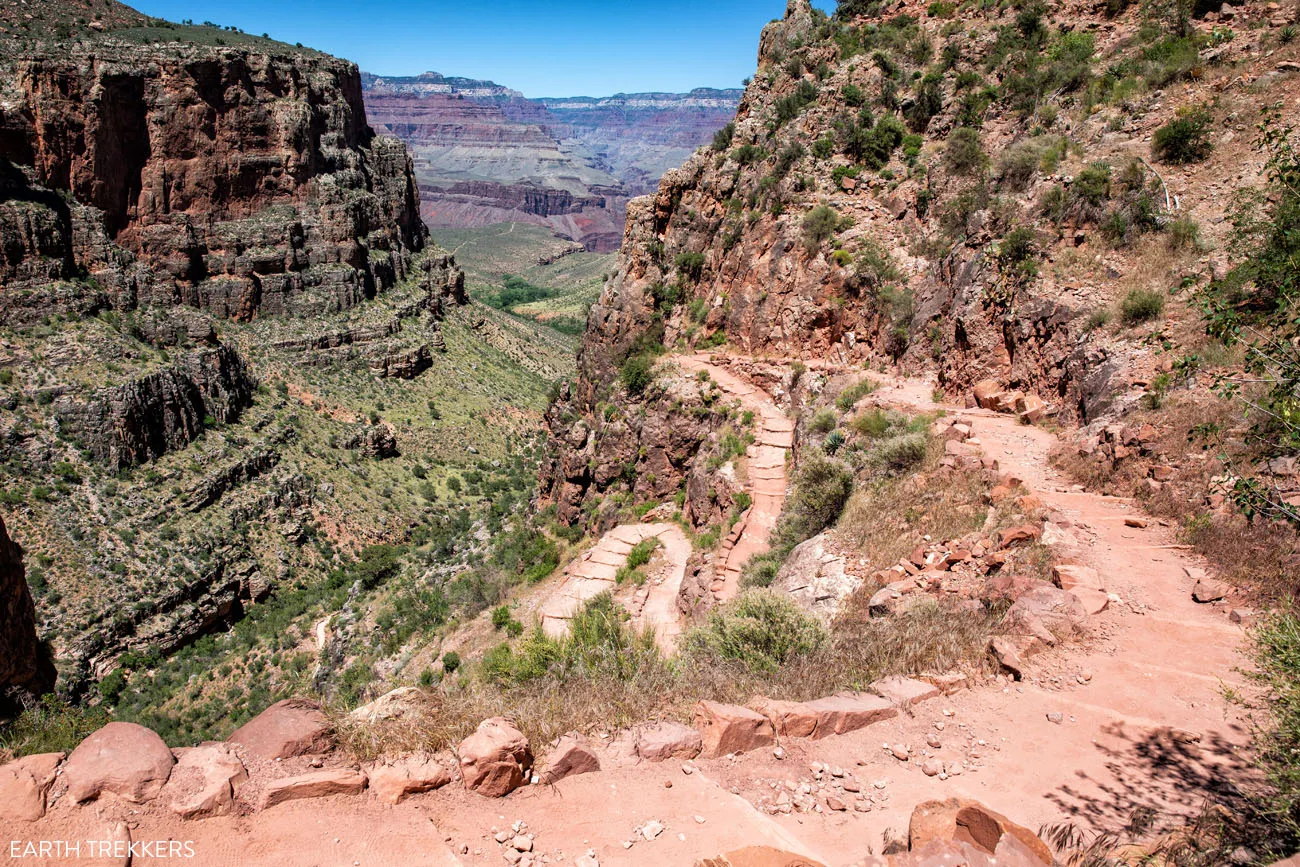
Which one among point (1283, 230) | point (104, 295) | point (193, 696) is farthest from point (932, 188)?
point (104, 295)

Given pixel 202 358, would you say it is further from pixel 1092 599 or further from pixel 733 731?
pixel 1092 599

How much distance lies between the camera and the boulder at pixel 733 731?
6254 mm

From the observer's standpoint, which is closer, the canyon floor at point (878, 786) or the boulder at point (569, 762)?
the canyon floor at point (878, 786)

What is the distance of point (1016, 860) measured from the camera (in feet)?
14.4

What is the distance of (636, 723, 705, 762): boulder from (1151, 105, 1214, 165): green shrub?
65.1 feet

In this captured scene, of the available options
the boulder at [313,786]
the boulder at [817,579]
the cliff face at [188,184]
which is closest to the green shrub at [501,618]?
the boulder at [817,579]

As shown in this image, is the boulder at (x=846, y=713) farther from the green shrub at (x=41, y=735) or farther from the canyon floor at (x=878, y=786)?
the green shrub at (x=41, y=735)

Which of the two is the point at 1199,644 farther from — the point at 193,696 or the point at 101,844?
the point at 193,696

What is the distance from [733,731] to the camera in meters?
6.29

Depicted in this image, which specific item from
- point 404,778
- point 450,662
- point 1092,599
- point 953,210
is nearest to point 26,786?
point 404,778

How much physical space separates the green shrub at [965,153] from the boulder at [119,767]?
84.1 ft

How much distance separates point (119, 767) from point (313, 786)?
135 centimetres

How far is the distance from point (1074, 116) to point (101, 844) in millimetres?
27136

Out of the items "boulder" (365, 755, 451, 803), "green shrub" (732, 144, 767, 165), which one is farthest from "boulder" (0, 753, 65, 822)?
"green shrub" (732, 144, 767, 165)
